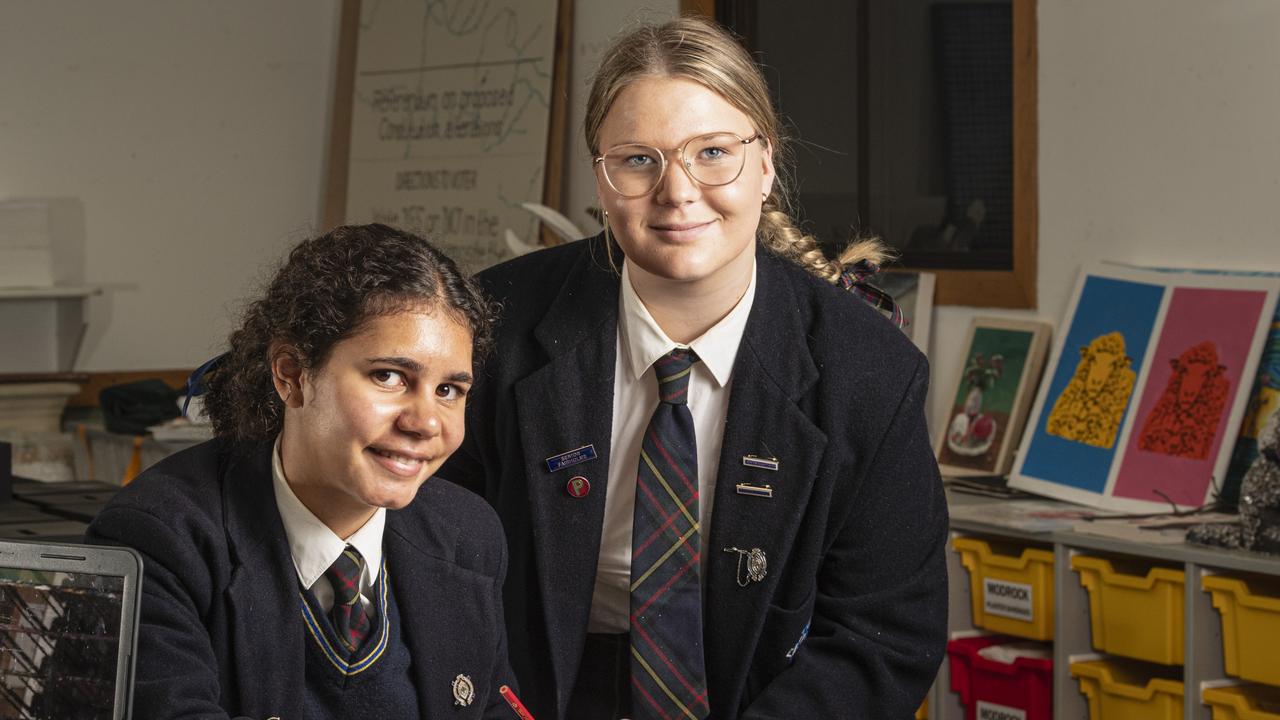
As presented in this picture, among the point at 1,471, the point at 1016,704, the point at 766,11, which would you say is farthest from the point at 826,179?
the point at 1,471

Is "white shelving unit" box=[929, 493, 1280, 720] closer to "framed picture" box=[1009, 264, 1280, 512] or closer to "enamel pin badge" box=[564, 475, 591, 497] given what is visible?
"framed picture" box=[1009, 264, 1280, 512]

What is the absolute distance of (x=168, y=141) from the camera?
192 inches

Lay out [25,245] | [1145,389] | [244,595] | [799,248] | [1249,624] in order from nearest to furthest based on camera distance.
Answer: [244,595] < [799,248] < [1249,624] < [1145,389] < [25,245]

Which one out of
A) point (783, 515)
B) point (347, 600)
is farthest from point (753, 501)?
point (347, 600)

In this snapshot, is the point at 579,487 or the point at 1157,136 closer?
the point at 579,487

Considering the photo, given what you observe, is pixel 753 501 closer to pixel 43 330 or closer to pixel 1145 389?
pixel 1145 389

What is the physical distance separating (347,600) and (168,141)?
3.87 metres

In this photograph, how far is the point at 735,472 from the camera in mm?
1611

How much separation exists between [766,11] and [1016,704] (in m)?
2.00

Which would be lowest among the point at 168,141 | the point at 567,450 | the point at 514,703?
the point at 514,703

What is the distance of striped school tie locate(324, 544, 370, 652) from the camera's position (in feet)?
4.33

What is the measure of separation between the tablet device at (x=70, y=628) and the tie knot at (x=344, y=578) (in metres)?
0.24

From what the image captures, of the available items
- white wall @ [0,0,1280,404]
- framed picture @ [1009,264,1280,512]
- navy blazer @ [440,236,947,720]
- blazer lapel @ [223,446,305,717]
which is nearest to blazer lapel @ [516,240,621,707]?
navy blazer @ [440,236,947,720]

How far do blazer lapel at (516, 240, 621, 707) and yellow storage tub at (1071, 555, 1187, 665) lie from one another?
129 centimetres
